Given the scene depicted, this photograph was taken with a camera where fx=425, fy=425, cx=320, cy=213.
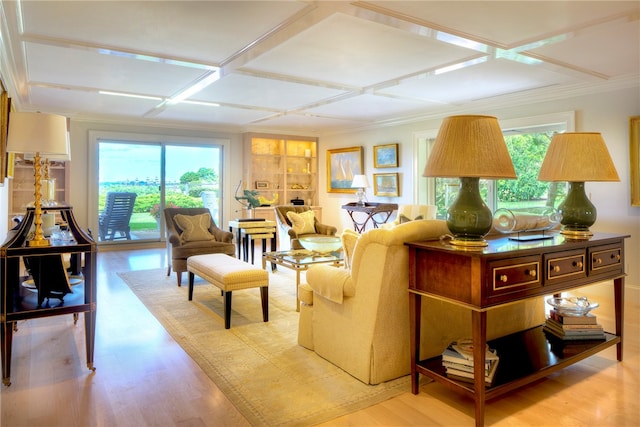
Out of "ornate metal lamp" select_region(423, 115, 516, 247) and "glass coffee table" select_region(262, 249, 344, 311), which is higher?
"ornate metal lamp" select_region(423, 115, 516, 247)

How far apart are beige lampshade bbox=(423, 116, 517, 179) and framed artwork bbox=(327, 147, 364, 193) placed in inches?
245

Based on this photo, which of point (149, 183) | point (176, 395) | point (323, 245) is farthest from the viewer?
point (149, 183)

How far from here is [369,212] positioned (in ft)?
25.3

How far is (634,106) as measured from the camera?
14.9ft

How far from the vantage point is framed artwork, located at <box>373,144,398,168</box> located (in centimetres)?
760

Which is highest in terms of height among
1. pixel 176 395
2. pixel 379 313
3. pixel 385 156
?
pixel 385 156

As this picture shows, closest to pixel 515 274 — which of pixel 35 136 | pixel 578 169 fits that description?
pixel 578 169

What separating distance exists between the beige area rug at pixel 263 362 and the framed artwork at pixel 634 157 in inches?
140

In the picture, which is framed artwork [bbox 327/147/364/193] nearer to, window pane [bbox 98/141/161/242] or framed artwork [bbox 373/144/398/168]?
framed artwork [bbox 373/144/398/168]

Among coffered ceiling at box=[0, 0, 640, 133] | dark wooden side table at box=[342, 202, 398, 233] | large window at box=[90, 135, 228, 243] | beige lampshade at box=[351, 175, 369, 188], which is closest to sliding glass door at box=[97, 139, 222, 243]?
large window at box=[90, 135, 228, 243]

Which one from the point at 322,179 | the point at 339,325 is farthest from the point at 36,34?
the point at 322,179

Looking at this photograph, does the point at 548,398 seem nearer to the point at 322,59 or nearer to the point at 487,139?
the point at 487,139

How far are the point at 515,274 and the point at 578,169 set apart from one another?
118 centimetres

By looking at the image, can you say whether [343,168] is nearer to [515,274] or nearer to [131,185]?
[131,185]
